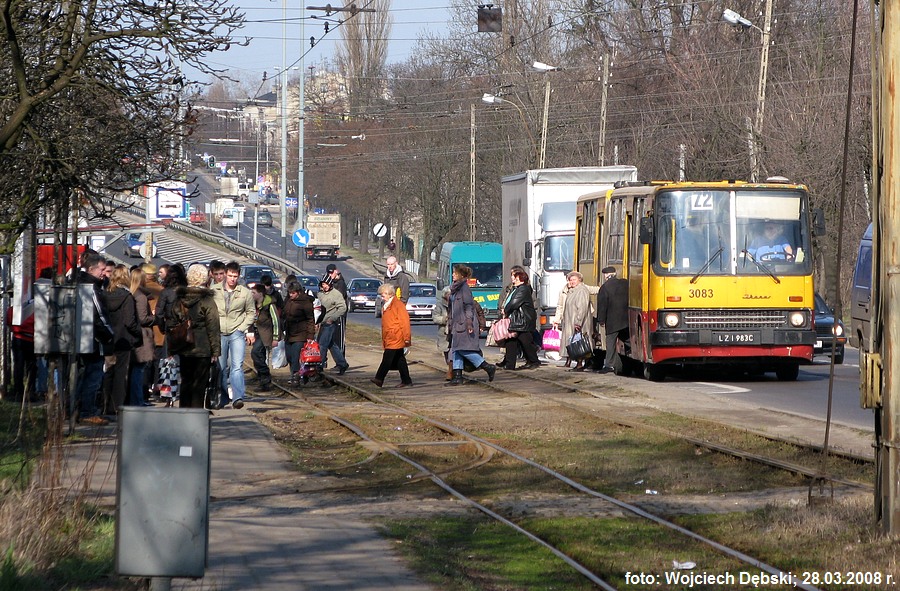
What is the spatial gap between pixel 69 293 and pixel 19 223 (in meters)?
0.77

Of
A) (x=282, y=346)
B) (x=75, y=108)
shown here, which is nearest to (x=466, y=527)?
(x=75, y=108)

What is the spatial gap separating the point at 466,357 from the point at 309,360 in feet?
7.86

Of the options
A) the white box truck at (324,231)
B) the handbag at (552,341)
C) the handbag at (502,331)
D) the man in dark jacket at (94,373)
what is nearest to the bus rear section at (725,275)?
the handbag at (502,331)

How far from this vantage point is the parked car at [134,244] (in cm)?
4092

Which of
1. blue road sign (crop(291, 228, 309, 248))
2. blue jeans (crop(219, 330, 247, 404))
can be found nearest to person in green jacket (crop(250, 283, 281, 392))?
blue jeans (crop(219, 330, 247, 404))

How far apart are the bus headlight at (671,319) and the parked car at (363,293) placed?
125 ft

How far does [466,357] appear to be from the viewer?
66.3 ft

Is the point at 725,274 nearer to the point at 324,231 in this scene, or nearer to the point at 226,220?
the point at 324,231

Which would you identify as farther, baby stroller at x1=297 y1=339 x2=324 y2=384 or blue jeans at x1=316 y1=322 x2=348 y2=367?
blue jeans at x1=316 y1=322 x2=348 y2=367

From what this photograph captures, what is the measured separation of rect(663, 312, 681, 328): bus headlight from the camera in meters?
19.4

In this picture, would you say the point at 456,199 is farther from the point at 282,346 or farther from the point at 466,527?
the point at 466,527

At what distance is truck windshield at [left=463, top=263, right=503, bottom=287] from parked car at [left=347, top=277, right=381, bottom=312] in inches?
678

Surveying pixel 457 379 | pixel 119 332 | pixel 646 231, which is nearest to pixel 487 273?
pixel 457 379

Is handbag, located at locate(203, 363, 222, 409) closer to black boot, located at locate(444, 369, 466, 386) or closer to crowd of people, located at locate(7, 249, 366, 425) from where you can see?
crowd of people, located at locate(7, 249, 366, 425)
